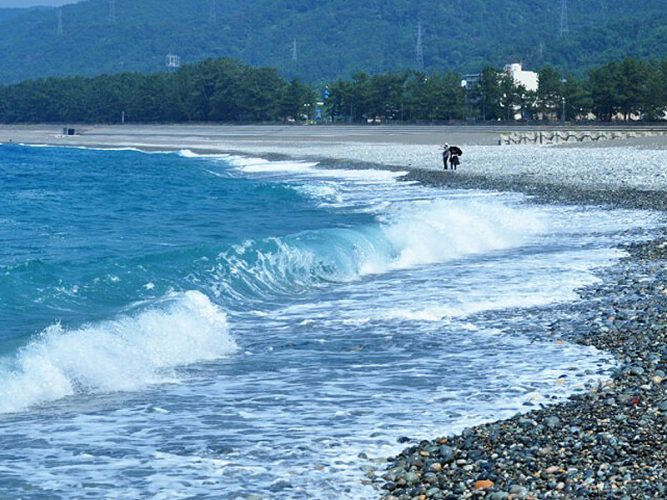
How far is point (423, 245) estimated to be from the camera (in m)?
22.0

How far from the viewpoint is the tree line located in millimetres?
96062

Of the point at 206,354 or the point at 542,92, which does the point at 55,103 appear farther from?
the point at 206,354

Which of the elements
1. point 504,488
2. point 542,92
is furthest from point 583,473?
point 542,92

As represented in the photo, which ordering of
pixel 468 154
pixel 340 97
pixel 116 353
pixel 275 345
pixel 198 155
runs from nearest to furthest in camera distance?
pixel 116 353 < pixel 275 345 < pixel 468 154 < pixel 198 155 < pixel 340 97

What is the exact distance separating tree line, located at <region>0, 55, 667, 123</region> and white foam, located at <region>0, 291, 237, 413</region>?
8313 cm

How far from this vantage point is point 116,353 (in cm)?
1179

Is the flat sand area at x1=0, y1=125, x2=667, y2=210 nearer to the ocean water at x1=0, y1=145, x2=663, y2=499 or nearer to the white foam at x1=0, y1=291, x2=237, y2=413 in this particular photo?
the ocean water at x1=0, y1=145, x2=663, y2=499

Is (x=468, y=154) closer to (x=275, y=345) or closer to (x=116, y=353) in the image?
(x=275, y=345)

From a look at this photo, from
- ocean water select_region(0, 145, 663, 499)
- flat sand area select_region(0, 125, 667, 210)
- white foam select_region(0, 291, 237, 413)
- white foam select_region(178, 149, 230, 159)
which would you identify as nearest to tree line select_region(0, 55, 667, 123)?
flat sand area select_region(0, 125, 667, 210)

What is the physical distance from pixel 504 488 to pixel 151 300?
30.7 feet

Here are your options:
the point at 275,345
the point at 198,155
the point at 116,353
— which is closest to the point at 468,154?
the point at 198,155

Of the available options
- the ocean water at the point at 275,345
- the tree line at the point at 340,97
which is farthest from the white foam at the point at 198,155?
the ocean water at the point at 275,345

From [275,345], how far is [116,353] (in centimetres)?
200

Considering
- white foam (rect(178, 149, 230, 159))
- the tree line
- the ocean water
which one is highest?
the tree line
